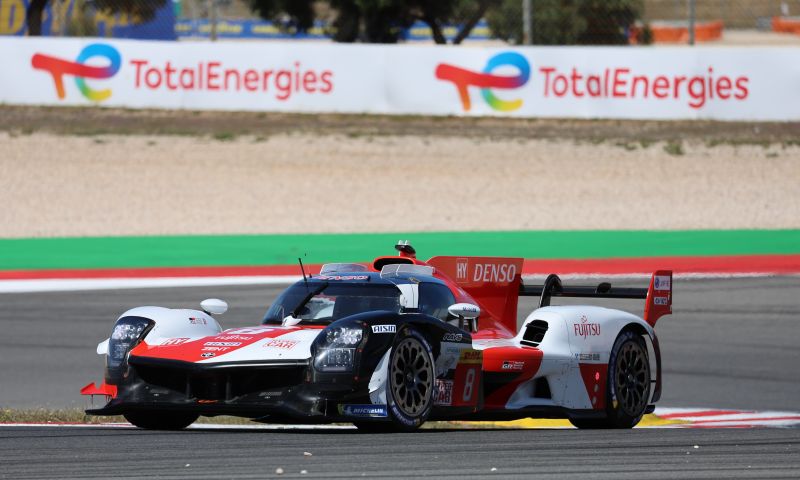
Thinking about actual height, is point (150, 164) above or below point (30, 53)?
below

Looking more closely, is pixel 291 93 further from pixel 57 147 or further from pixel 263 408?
pixel 263 408

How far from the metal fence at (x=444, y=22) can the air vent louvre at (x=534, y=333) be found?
1885 centimetres

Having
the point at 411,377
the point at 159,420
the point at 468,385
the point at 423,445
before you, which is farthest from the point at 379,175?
the point at 423,445

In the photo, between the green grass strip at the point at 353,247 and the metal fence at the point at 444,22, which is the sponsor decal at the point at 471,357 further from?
the metal fence at the point at 444,22

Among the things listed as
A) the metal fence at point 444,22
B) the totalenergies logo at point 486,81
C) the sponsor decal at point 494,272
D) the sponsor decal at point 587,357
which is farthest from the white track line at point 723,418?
the metal fence at point 444,22

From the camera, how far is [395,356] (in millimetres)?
8117

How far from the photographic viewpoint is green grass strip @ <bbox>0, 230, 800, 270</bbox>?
18609 millimetres

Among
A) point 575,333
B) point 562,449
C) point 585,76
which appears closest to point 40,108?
point 585,76

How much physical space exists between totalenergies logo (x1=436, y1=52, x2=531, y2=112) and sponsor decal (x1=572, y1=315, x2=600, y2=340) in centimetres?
1736

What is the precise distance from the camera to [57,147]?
27.8 m

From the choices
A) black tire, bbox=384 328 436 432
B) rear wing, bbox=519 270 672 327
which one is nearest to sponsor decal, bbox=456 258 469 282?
rear wing, bbox=519 270 672 327

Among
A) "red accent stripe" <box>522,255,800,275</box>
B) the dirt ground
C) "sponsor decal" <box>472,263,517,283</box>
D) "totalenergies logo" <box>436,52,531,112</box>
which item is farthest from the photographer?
"totalenergies logo" <box>436,52,531,112</box>

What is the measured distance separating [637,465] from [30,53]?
2228 cm

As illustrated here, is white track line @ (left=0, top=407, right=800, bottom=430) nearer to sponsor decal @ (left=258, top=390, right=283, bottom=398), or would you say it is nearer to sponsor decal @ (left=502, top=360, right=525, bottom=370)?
sponsor decal @ (left=502, top=360, right=525, bottom=370)
